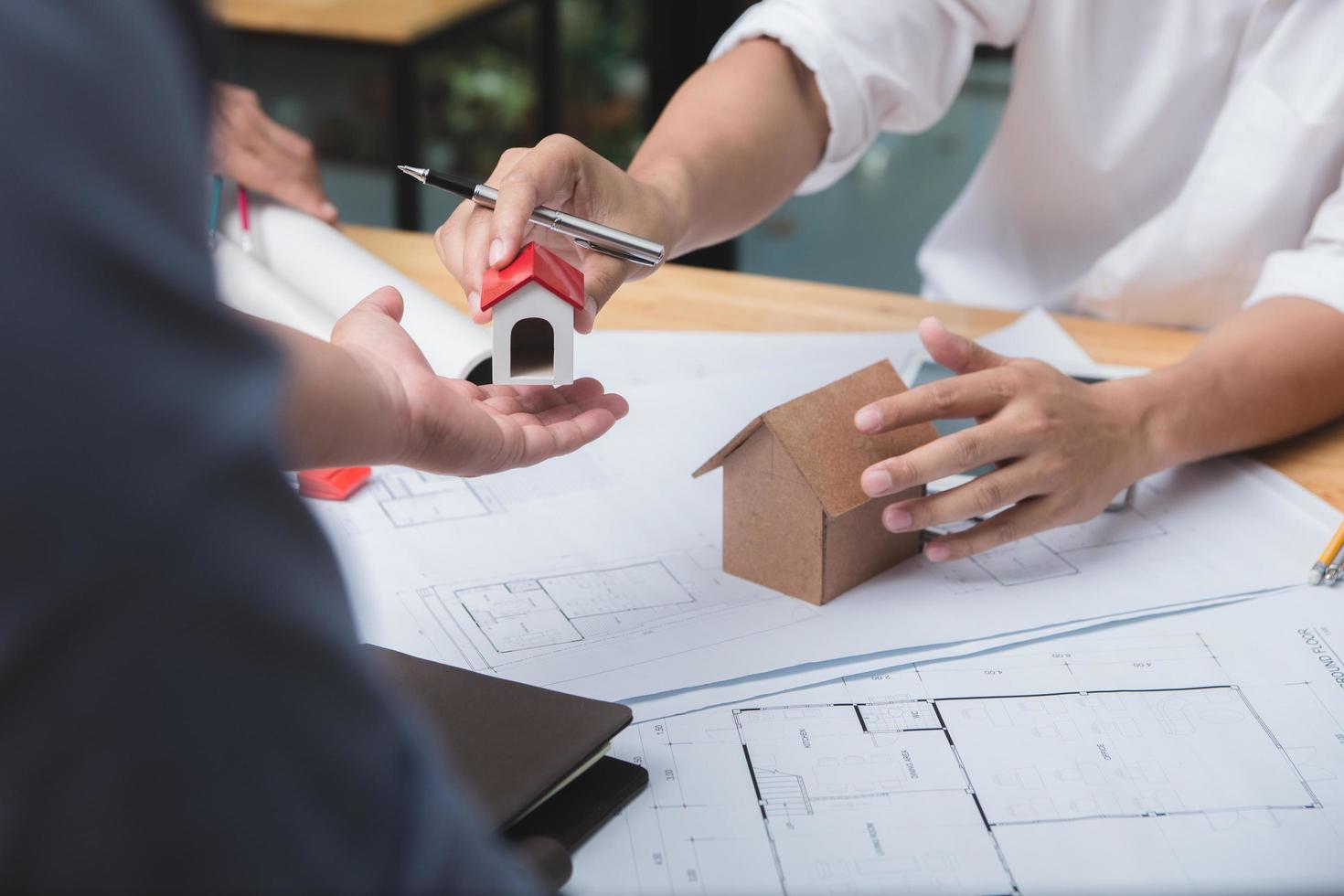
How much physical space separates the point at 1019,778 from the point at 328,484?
55 cm

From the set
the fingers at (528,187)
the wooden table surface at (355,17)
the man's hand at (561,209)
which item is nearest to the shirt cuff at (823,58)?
the man's hand at (561,209)

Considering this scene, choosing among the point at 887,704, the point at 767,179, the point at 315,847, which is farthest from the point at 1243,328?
the point at 315,847

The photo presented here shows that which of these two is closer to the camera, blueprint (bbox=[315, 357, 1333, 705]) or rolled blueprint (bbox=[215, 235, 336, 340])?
blueprint (bbox=[315, 357, 1333, 705])

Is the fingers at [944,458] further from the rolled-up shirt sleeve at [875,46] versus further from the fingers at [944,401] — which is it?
the rolled-up shirt sleeve at [875,46]

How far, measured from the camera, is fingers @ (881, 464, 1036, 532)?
2.68 feet

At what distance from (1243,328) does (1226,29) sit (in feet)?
1.20

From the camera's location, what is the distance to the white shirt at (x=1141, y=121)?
3.83 feet

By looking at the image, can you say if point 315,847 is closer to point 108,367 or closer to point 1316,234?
point 108,367

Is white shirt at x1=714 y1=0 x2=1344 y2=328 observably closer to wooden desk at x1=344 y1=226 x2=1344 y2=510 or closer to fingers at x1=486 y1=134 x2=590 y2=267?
wooden desk at x1=344 y1=226 x2=1344 y2=510

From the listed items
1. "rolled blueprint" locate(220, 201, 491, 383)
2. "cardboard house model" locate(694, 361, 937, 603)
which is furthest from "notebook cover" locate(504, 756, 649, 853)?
"rolled blueprint" locate(220, 201, 491, 383)

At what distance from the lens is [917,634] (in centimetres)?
76

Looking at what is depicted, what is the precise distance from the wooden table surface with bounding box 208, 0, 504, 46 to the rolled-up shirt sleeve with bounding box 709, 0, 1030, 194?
1216 mm

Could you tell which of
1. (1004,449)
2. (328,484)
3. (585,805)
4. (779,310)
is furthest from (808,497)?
(779,310)

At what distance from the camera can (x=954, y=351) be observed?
880 mm
